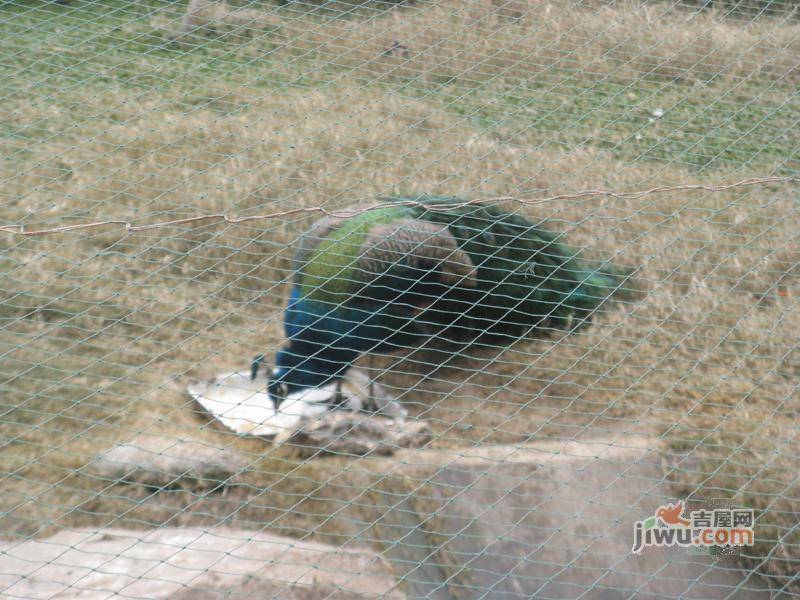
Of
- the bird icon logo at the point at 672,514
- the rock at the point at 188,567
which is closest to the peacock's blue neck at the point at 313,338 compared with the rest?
the rock at the point at 188,567

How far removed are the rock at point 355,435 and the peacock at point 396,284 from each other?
15cm

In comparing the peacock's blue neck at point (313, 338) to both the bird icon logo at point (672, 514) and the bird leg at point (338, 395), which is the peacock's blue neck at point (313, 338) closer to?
the bird leg at point (338, 395)

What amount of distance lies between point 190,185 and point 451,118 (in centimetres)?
107

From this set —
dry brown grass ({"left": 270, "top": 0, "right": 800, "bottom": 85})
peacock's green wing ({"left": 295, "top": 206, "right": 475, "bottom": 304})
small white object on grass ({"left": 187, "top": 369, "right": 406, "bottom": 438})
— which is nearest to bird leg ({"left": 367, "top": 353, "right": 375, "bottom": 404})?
small white object on grass ({"left": 187, "top": 369, "right": 406, "bottom": 438})

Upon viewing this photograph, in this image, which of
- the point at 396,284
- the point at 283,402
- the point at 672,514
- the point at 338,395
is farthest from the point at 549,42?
the point at 672,514

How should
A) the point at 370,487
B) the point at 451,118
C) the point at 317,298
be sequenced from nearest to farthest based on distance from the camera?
the point at 370,487 < the point at 317,298 < the point at 451,118

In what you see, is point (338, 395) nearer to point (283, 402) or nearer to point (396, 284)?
point (283, 402)

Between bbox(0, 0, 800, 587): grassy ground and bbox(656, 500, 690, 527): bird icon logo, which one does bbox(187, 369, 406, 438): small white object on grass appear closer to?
bbox(0, 0, 800, 587): grassy ground

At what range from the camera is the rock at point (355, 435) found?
252 cm

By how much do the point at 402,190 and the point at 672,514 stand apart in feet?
5.07

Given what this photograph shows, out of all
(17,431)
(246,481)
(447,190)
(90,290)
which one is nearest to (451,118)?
(447,190)

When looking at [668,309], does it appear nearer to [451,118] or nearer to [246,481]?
[451,118]

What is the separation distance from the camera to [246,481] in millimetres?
2402

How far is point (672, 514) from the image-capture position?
2273 mm
